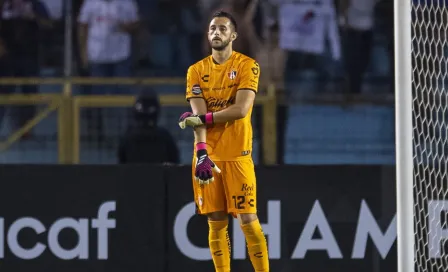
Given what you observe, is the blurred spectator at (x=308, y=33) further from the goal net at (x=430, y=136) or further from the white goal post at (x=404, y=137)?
the white goal post at (x=404, y=137)

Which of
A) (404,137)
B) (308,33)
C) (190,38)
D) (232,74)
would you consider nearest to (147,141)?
(190,38)

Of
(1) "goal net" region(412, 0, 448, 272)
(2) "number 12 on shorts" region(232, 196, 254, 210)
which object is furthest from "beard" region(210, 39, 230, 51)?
(1) "goal net" region(412, 0, 448, 272)

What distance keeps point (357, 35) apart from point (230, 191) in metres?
3.69

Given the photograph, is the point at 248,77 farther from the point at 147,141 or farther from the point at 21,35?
the point at 21,35

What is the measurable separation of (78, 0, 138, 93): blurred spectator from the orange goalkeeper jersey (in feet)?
10.4

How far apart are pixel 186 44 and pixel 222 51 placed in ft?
10.6

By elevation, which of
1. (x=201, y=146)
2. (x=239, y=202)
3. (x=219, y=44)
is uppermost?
(x=219, y=44)

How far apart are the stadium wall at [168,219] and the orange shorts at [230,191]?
1362 mm

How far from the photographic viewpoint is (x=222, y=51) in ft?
20.2

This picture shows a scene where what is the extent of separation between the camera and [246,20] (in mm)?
9211

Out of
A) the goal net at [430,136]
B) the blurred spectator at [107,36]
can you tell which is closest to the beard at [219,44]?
the goal net at [430,136]

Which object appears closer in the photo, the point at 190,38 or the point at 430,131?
the point at 430,131

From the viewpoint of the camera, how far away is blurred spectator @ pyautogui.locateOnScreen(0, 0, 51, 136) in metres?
9.20

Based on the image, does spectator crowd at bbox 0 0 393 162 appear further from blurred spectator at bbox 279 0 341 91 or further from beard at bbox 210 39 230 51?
beard at bbox 210 39 230 51
